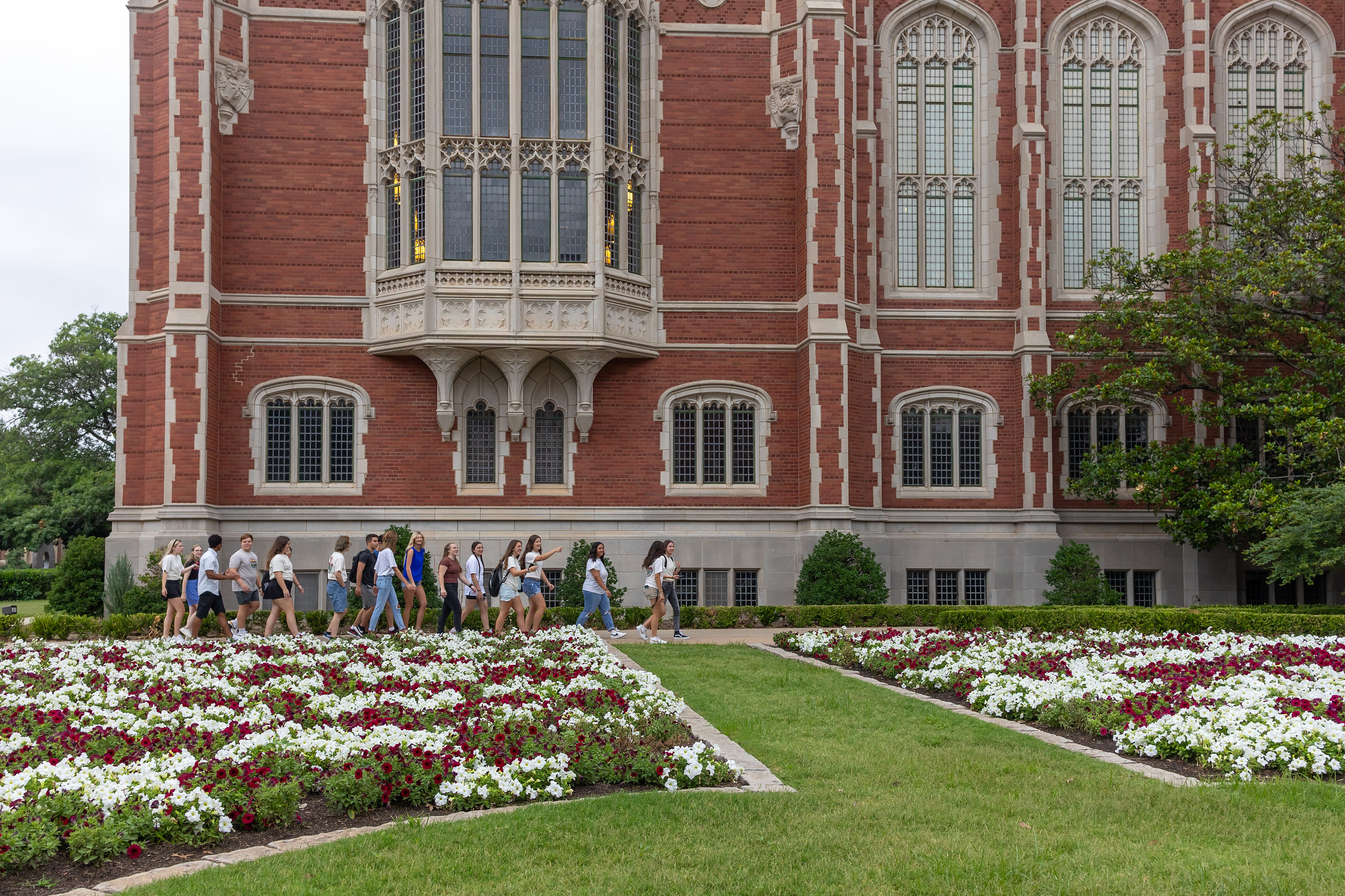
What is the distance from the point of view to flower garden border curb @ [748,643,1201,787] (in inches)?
332

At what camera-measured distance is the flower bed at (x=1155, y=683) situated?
8.99m

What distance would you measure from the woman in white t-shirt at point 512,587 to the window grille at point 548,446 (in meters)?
7.99

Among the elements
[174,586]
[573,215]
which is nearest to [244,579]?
[174,586]

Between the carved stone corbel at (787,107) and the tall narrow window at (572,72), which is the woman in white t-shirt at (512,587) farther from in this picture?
the carved stone corbel at (787,107)

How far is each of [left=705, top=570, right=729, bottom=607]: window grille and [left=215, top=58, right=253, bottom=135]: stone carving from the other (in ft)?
45.8

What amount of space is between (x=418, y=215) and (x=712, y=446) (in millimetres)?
8083

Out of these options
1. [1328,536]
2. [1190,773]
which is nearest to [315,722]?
[1190,773]

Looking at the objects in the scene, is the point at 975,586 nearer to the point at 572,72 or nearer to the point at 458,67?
the point at 572,72

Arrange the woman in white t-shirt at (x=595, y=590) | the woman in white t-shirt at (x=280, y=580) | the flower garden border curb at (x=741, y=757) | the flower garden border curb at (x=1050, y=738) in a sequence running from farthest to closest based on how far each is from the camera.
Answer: the woman in white t-shirt at (x=595, y=590) → the woman in white t-shirt at (x=280, y=580) → the flower garden border curb at (x=1050, y=738) → the flower garden border curb at (x=741, y=757)

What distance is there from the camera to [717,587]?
1044 inches

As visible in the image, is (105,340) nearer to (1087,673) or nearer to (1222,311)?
(1222,311)

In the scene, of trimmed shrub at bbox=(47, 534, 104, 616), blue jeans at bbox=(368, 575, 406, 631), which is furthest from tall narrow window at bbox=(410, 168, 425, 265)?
blue jeans at bbox=(368, 575, 406, 631)

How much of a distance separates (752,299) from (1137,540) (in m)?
10.2

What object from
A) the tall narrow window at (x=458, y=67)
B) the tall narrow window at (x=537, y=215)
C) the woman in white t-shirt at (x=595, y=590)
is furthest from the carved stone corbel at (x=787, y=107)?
the woman in white t-shirt at (x=595, y=590)
